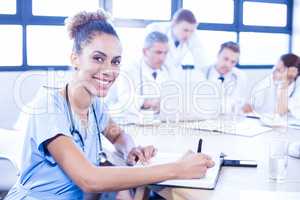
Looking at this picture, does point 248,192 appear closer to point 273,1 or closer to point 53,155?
point 53,155

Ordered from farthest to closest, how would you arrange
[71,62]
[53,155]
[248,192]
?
[71,62], [53,155], [248,192]

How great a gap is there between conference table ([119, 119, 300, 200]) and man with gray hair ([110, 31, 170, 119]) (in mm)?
220

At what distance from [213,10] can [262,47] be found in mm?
982

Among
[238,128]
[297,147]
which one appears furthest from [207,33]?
[297,147]

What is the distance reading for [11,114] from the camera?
3607 millimetres

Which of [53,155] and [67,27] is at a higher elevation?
[67,27]

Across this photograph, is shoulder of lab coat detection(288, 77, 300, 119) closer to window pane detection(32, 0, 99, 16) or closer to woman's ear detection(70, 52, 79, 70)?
woman's ear detection(70, 52, 79, 70)

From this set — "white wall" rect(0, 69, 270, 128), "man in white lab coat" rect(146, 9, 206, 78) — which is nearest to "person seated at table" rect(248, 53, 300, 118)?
"man in white lab coat" rect(146, 9, 206, 78)

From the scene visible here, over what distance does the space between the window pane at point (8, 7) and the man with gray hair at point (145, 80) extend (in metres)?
1.37

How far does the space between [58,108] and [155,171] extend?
14.9 inches

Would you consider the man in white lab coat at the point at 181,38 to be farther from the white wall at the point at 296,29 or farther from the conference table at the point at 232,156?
the white wall at the point at 296,29

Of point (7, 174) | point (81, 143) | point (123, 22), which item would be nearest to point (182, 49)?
point (123, 22)

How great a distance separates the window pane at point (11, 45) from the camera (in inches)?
147

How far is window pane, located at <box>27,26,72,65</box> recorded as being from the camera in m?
3.85
